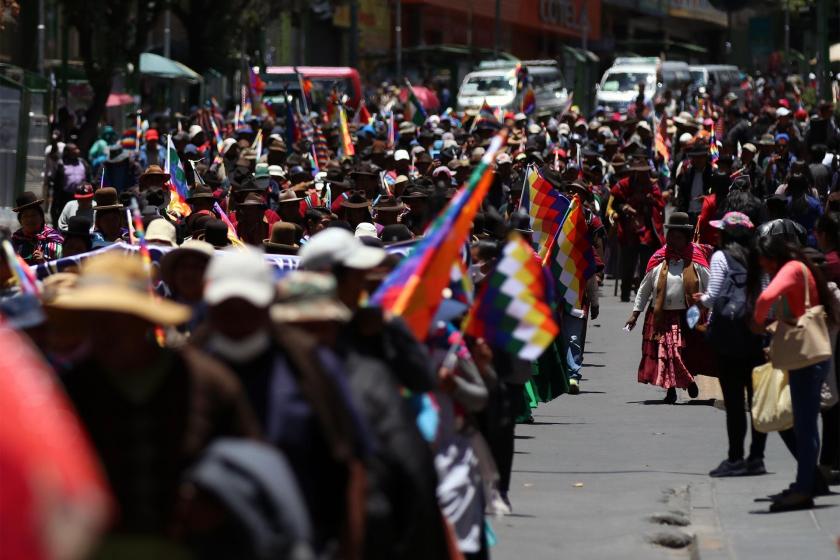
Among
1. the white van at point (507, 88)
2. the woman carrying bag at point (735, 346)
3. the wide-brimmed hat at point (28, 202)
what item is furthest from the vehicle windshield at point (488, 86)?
the woman carrying bag at point (735, 346)

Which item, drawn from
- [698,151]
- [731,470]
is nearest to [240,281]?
[731,470]

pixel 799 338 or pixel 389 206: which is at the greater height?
pixel 389 206

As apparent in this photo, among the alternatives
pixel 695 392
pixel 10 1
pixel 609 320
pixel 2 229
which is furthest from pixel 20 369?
pixel 10 1

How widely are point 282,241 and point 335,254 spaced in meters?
6.31

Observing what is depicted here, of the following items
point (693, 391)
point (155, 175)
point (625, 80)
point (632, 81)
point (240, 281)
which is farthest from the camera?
point (625, 80)

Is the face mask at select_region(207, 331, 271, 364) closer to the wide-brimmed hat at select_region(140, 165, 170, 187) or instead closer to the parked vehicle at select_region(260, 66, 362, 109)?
the wide-brimmed hat at select_region(140, 165, 170, 187)

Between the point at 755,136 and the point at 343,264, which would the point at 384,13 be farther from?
the point at 343,264

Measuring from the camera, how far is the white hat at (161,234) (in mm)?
11578

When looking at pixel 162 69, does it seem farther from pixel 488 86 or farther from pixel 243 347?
pixel 243 347

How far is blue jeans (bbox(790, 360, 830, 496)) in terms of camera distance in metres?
10.8

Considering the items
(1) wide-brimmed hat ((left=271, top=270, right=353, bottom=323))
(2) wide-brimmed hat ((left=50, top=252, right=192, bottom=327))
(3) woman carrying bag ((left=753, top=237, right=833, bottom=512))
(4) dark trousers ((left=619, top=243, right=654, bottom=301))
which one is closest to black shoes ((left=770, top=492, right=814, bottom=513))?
(3) woman carrying bag ((left=753, top=237, right=833, bottom=512))

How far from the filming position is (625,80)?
54.9 m

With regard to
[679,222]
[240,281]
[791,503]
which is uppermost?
[240,281]

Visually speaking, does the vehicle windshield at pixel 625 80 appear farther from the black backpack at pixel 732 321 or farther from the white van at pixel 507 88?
the black backpack at pixel 732 321
